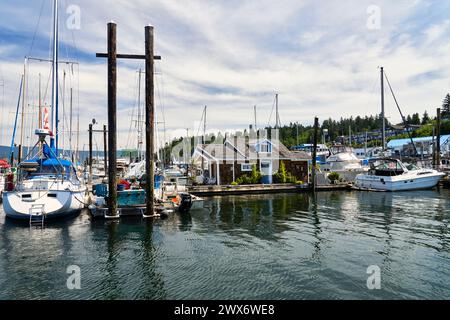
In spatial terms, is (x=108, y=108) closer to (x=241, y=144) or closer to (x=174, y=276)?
(x=174, y=276)

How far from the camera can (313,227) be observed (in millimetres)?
16703

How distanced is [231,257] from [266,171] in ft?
89.9

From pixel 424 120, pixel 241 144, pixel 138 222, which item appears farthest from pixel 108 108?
pixel 424 120

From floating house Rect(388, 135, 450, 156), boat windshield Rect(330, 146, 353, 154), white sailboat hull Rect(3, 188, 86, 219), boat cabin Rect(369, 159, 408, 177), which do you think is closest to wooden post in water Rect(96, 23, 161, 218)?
white sailboat hull Rect(3, 188, 86, 219)

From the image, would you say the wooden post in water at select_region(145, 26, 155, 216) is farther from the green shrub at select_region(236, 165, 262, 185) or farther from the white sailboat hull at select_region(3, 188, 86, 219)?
the green shrub at select_region(236, 165, 262, 185)

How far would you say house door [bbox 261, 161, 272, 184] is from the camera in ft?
123

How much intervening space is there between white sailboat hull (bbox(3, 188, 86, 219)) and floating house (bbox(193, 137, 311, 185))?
66.7ft

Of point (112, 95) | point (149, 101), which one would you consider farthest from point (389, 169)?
point (112, 95)

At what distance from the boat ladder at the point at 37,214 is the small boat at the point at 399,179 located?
109ft

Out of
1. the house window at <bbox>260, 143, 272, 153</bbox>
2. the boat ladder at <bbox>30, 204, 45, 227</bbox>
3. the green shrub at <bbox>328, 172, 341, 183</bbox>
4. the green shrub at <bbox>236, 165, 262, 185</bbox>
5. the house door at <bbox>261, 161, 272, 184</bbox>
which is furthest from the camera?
the green shrub at <bbox>328, 172, 341, 183</bbox>

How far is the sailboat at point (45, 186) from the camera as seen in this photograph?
17.5 metres

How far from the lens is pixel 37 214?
17297 mm

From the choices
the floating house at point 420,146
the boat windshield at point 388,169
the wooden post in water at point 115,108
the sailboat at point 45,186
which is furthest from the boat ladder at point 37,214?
the floating house at point 420,146

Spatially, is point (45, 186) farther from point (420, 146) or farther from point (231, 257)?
point (420, 146)
